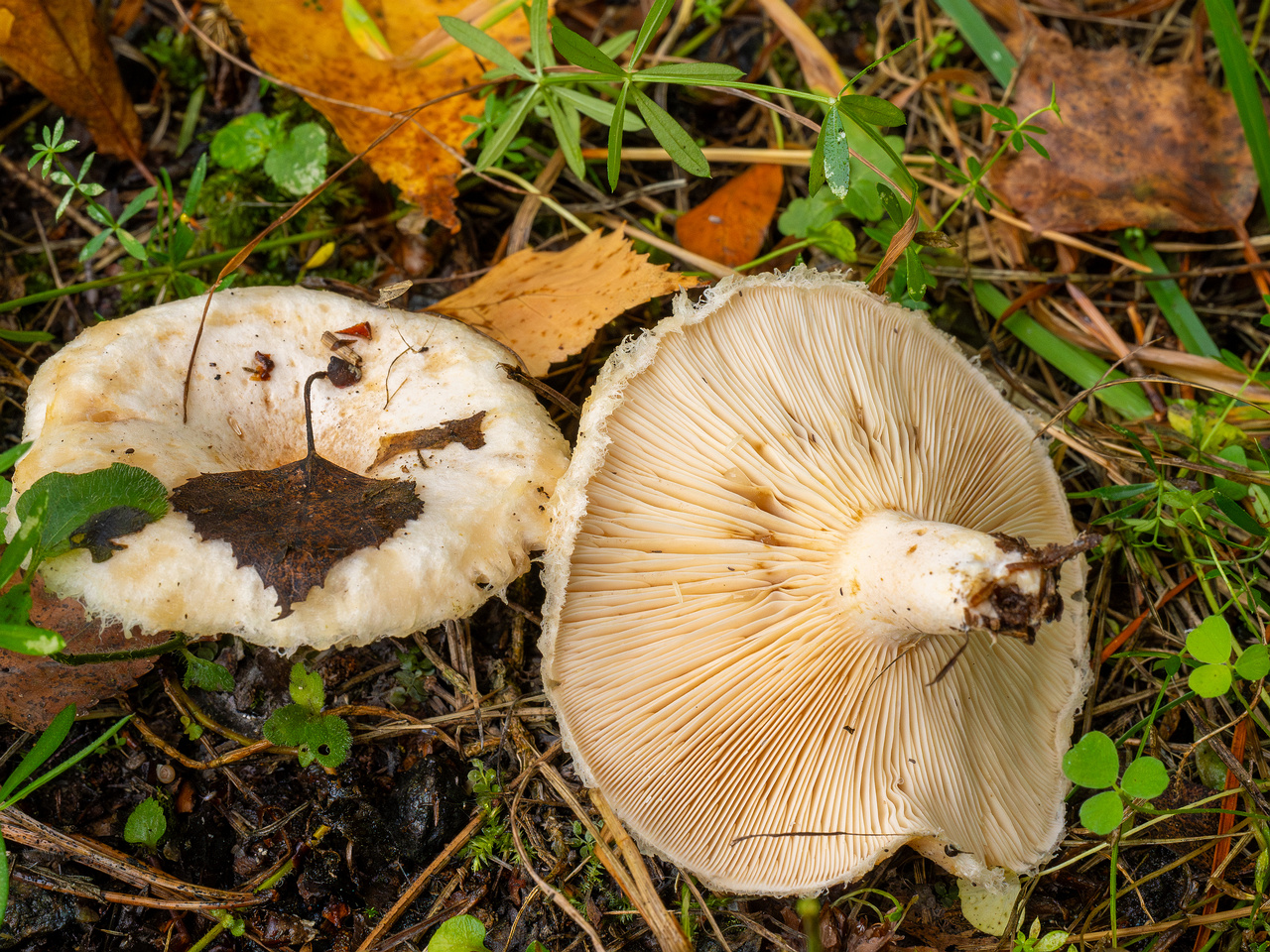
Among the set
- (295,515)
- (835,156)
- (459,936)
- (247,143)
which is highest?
(835,156)

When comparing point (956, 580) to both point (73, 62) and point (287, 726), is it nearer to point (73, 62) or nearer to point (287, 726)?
point (287, 726)

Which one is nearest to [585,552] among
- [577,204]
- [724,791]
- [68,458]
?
[724,791]

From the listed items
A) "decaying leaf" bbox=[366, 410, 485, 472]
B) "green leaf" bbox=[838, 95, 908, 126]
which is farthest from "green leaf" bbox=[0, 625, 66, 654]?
"green leaf" bbox=[838, 95, 908, 126]

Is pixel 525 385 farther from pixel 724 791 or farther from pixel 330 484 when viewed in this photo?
pixel 724 791

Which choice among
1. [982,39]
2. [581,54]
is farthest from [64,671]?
[982,39]

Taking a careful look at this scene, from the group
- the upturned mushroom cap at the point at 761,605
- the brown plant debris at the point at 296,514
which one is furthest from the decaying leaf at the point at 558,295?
the brown plant debris at the point at 296,514

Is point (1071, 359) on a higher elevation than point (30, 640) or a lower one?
higher

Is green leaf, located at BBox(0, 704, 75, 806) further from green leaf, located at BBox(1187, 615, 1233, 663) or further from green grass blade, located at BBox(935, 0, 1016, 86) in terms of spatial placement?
green grass blade, located at BBox(935, 0, 1016, 86)
